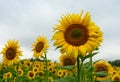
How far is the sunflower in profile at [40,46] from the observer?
32.1 ft

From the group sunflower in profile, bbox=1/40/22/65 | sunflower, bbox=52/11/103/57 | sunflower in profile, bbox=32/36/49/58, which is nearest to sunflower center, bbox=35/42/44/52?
sunflower in profile, bbox=32/36/49/58

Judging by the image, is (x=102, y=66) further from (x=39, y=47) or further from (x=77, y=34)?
(x=77, y=34)

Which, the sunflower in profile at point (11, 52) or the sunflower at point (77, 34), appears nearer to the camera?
the sunflower at point (77, 34)

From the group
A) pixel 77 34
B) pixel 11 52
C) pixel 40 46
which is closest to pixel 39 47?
pixel 40 46

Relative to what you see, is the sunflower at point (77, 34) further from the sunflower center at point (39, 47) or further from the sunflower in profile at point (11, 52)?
the sunflower in profile at point (11, 52)

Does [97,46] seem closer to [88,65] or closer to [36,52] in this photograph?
[88,65]

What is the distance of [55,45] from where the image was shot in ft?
18.2

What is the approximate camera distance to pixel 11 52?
11852 millimetres

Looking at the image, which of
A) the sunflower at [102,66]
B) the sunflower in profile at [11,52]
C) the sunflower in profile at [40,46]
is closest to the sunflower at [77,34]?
the sunflower at [102,66]

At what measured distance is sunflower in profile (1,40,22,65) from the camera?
1149 centimetres

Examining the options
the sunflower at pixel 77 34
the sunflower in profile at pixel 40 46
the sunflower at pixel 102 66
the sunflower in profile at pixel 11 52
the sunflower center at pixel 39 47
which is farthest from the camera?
the sunflower in profile at pixel 11 52

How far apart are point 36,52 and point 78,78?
5.12 meters

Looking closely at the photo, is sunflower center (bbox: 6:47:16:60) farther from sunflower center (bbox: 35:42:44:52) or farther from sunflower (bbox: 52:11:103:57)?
sunflower (bbox: 52:11:103:57)

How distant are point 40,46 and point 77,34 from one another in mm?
4533
